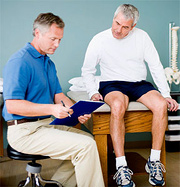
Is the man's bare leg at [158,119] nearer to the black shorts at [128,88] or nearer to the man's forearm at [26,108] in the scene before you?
the black shorts at [128,88]

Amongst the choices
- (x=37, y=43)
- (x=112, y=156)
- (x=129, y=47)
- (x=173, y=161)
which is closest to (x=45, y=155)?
(x=37, y=43)

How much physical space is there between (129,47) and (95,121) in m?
0.73

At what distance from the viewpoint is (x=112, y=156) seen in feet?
8.04

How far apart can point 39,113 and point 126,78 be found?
101cm

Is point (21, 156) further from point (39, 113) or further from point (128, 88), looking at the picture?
point (128, 88)

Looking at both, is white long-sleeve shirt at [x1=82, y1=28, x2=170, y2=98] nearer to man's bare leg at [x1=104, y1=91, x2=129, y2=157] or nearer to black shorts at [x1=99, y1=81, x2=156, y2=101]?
black shorts at [x1=99, y1=81, x2=156, y2=101]

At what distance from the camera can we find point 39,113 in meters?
1.49

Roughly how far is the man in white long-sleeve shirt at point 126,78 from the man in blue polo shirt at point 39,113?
41cm

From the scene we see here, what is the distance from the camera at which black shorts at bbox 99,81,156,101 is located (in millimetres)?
2143

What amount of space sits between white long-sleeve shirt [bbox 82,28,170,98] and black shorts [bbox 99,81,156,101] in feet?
0.21

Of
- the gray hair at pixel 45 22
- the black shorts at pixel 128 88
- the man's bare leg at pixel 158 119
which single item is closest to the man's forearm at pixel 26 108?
the gray hair at pixel 45 22

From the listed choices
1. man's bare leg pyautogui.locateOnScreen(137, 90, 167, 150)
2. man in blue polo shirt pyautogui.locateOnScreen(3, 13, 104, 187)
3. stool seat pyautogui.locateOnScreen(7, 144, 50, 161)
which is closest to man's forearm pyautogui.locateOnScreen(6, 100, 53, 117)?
man in blue polo shirt pyautogui.locateOnScreen(3, 13, 104, 187)

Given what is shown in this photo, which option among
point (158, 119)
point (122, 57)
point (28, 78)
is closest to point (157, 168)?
point (158, 119)

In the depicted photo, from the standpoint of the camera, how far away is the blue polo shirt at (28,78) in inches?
58.8
